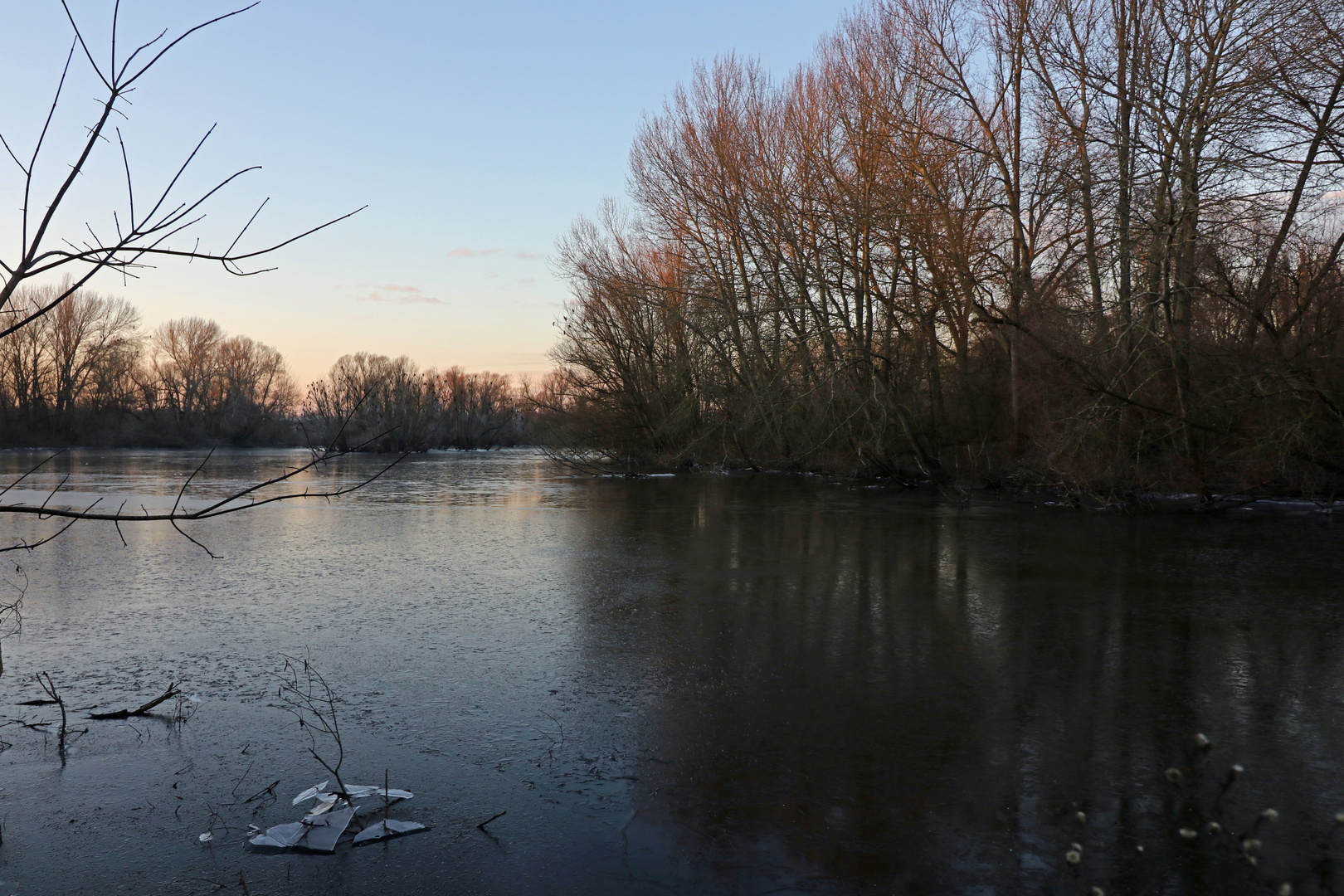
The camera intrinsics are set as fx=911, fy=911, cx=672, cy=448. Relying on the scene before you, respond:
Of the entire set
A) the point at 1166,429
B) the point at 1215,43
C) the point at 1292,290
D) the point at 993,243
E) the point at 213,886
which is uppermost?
the point at 1215,43

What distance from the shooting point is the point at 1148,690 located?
18.8 ft

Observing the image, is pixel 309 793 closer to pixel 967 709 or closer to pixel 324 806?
pixel 324 806

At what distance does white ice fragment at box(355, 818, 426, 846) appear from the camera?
12.0 feet

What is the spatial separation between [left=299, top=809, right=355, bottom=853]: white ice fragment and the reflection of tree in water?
1196mm

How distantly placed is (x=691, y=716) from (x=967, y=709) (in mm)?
1636

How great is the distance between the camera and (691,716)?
205 inches

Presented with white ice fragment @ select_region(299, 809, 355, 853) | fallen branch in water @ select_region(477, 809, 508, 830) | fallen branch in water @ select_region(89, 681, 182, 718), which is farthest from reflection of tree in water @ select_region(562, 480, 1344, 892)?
fallen branch in water @ select_region(89, 681, 182, 718)

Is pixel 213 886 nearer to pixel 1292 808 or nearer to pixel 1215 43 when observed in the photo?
pixel 1292 808

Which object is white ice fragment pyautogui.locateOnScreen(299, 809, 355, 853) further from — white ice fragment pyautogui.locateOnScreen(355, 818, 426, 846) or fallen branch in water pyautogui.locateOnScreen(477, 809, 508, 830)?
fallen branch in water pyautogui.locateOnScreen(477, 809, 508, 830)

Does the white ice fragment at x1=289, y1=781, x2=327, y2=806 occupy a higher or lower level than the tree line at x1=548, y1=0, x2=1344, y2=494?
lower

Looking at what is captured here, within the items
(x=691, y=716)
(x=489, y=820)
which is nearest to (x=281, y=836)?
(x=489, y=820)

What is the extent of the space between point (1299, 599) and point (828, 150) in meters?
16.8

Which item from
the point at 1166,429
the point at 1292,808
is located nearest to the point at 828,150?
the point at 1166,429

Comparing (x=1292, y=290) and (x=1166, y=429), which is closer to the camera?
(x=1292, y=290)
